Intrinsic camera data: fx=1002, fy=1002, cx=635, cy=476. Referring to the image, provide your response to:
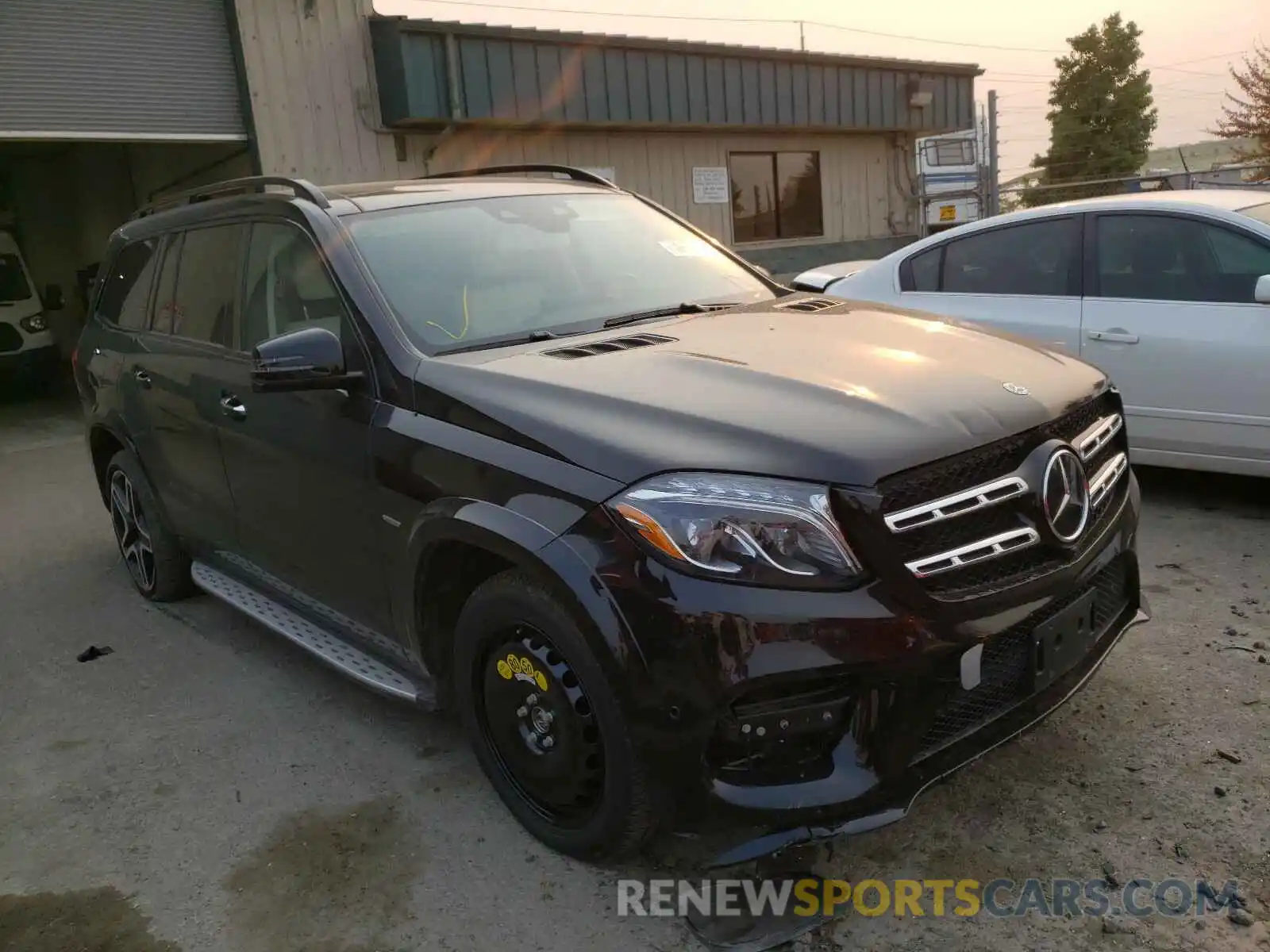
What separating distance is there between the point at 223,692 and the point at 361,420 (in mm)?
1584

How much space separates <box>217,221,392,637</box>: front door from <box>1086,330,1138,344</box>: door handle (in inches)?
150

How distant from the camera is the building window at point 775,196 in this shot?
48.7ft

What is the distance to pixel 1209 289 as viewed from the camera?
4.82m

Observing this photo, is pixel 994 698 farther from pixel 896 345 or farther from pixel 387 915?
pixel 387 915

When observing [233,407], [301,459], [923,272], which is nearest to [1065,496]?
[301,459]

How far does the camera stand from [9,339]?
12.9 m

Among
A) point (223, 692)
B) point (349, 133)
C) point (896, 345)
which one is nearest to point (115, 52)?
point (349, 133)

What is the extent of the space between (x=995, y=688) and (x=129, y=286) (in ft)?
14.3

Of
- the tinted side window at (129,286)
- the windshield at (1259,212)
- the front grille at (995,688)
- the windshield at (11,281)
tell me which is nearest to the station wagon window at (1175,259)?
the windshield at (1259,212)

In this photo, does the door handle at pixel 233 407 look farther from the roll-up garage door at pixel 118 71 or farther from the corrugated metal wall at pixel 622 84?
the corrugated metal wall at pixel 622 84

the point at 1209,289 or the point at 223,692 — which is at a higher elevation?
the point at 1209,289

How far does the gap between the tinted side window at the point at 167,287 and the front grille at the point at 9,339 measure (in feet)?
33.7

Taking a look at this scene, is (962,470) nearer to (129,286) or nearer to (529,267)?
(529,267)

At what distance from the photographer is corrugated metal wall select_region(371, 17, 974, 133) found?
1091cm
